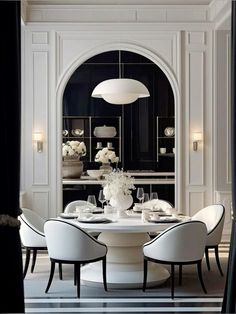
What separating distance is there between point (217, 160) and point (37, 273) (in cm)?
349

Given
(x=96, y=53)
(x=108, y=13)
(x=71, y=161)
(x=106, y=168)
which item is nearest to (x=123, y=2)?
(x=108, y=13)

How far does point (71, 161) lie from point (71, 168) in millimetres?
142

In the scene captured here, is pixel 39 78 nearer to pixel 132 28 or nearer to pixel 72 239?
pixel 132 28

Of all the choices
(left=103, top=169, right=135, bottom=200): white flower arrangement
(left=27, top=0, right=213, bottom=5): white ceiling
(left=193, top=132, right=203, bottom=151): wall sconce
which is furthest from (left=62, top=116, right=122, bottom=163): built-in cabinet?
(left=103, top=169, right=135, bottom=200): white flower arrangement

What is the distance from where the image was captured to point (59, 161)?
856 centimetres

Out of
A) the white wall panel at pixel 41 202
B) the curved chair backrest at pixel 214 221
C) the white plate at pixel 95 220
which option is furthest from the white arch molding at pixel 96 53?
the white plate at pixel 95 220

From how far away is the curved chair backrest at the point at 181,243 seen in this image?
5.49 metres

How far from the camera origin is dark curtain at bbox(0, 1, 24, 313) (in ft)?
11.3

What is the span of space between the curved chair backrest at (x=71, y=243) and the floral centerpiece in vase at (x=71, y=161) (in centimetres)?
381

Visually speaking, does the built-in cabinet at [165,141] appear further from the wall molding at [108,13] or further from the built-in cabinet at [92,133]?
the wall molding at [108,13]

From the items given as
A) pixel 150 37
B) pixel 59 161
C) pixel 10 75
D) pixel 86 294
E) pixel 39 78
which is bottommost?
pixel 86 294

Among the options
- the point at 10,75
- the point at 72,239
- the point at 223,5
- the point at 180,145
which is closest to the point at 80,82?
the point at 180,145

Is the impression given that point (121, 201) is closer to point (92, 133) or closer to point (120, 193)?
point (120, 193)

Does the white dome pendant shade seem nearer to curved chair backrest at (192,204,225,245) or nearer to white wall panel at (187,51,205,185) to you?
curved chair backrest at (192,204,225,245)
